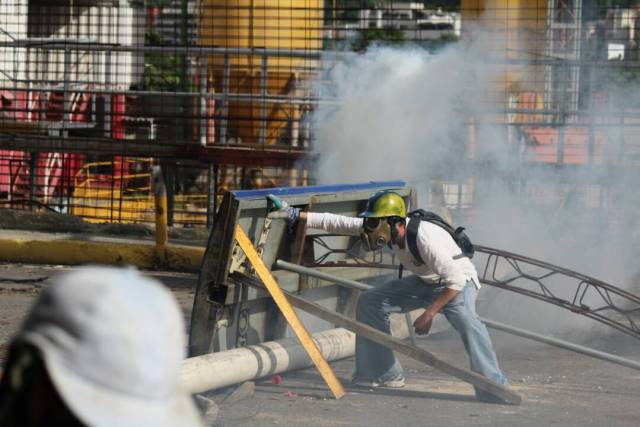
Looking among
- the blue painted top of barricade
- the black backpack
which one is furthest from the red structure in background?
the black backpack

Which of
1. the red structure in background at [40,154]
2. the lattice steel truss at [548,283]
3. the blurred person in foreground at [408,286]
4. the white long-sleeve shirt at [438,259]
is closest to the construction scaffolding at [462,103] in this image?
the red structure in background at [40,154]

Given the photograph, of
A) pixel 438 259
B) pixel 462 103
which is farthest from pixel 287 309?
pixel 462 103

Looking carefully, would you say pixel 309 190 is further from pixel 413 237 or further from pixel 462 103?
pixel 462 103

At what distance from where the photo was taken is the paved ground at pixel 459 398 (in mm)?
6141

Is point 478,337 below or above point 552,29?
below

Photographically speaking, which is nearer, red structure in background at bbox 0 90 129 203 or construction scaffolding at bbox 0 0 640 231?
construction scaffolding at bbox 0 0 640 231

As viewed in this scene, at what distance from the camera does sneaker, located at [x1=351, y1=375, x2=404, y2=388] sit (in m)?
6.79

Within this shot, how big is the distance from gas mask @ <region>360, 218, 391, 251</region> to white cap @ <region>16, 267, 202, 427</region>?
5.18 metres

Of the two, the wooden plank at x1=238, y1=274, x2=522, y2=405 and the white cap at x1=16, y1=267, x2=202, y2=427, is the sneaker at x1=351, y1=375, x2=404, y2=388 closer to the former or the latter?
the wooden plank at x1=238, y1=274, x2=522, y2=405

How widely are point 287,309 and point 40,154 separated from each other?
42.0 ft

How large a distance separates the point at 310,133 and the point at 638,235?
3.96m

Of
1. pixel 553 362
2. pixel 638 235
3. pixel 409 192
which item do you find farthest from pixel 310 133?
pixel 553 362

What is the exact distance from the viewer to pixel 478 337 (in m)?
6.50

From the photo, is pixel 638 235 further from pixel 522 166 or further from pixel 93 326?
pixel 93 326
